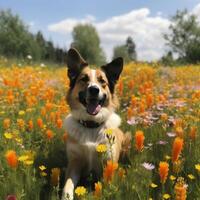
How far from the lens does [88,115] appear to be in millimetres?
5047

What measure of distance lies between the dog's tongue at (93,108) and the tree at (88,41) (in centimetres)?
7276

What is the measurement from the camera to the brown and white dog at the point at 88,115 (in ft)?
15.5

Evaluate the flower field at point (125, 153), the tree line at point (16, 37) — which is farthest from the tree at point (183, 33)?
the flower field at point (125, 153)

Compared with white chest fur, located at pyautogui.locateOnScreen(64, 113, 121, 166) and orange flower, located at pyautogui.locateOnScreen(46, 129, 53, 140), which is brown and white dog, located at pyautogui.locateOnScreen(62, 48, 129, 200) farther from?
orange flower, located at pyautogui.locateOnScreen(46, 129, 53, 140)

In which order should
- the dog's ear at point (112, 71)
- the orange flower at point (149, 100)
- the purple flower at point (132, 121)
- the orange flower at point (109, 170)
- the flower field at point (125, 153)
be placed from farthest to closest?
1. the orange flower at point (149, 100)
2. the purple flower at point (132, 121)
3. the dog's ear at point (112, 71)
4. the flower field at point (125, 153)
5. the orange flower at point (109, 170)

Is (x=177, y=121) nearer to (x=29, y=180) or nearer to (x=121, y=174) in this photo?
(x=121, y=174)

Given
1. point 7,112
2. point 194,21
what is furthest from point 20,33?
point 7,112

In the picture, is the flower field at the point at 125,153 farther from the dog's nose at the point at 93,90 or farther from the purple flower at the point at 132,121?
the dog's nose at the point at 93,90

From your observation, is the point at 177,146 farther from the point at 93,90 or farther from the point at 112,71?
the point at 112,71

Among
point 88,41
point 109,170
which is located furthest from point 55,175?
point 88,41

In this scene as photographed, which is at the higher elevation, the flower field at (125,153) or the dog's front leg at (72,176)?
the flower field at (125,153)

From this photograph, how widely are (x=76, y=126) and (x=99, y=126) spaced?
0.30 metres

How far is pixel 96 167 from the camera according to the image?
4766 millimetres

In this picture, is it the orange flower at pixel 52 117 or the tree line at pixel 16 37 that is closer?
the orange flower at pixel 52 117
